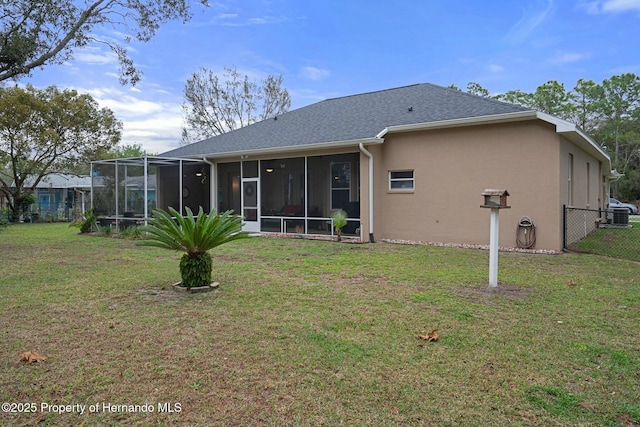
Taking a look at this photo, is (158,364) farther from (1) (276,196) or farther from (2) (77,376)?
(1) (276,196)

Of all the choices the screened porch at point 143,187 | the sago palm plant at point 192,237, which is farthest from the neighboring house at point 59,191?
the sago palm plant at point 192,237

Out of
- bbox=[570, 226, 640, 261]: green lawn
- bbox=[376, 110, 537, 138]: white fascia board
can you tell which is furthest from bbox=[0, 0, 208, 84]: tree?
bbox=[570, 226, 640, 261]: green lawn

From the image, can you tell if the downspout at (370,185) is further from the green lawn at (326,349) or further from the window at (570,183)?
the window at (570,183)

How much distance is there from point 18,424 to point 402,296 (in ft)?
13.6

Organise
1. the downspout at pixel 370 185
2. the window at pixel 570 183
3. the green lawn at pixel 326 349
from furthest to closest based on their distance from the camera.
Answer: the downspout at pixel 370 185 → the window at pixel 570 183 → the green lawn at pixel 326 349

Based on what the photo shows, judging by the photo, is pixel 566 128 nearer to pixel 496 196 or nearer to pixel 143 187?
pixel 496 196

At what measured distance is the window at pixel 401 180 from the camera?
11.6m

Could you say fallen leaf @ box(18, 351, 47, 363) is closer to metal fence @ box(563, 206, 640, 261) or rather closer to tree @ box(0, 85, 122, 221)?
metal fence @ box(563, 206, 640, 261)

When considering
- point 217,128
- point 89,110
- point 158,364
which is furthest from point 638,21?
point 89,110

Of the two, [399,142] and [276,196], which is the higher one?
[399,142]

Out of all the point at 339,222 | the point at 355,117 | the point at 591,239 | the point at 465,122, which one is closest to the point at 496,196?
the point at 465,122

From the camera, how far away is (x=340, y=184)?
46.1ft

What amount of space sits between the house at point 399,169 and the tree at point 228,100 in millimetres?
17497

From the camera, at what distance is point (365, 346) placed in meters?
3.58
